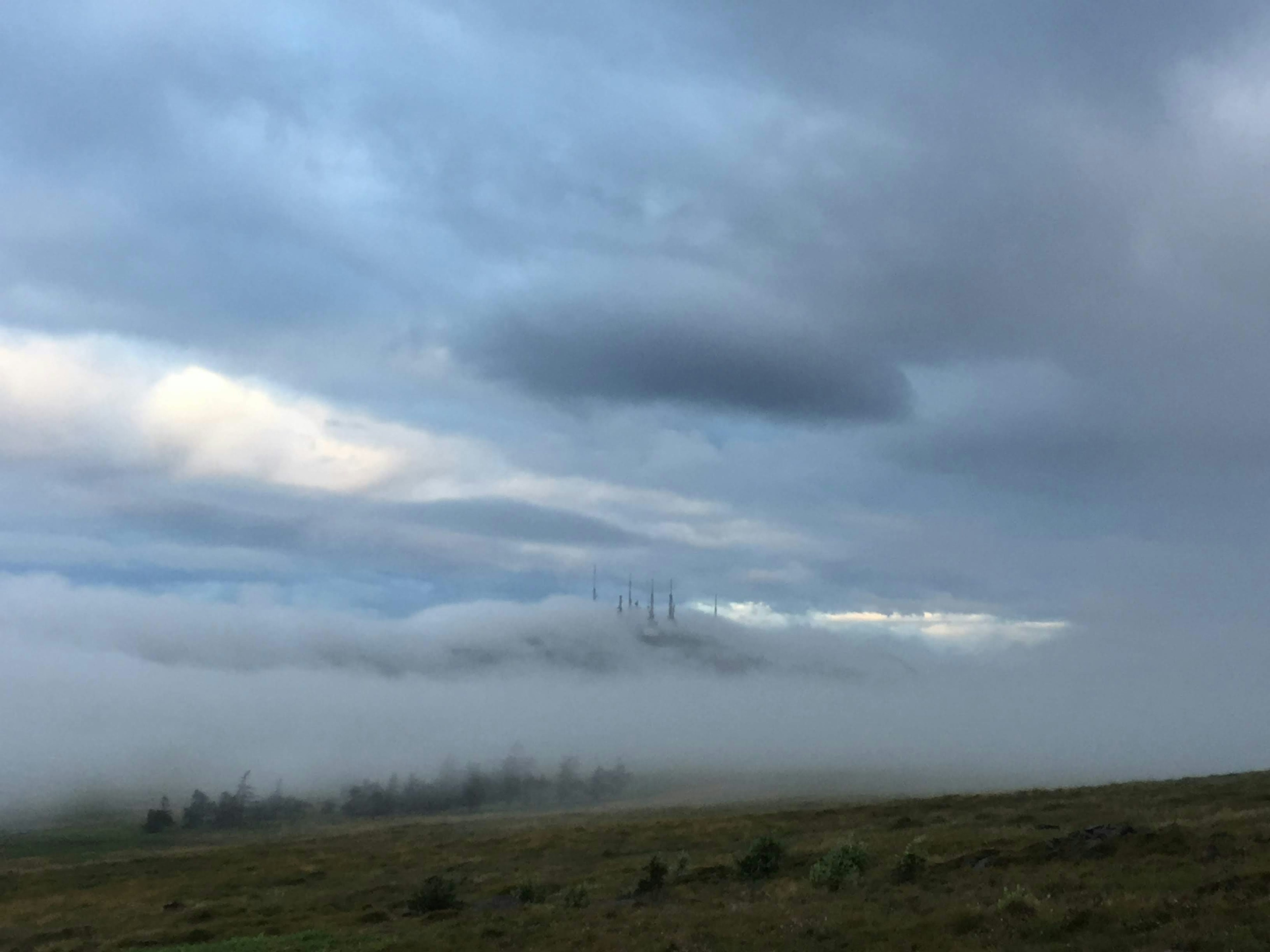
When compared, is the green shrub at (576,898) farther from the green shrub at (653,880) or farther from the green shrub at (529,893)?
the green shrub at (653,880)

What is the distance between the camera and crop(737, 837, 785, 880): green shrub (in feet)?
156

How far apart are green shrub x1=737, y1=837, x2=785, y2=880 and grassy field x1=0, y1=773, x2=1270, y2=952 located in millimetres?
636

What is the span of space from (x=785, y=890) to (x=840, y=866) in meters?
3.79

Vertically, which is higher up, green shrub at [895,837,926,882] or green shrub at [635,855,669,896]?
green shrub at [895,837,926,882]

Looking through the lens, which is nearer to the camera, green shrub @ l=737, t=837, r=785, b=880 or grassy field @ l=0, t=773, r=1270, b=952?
grassy field @ l=0, t=773, r=1270, b=952

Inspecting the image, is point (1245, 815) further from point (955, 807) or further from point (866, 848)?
point (955, 807)

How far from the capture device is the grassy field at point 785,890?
92.8 feet

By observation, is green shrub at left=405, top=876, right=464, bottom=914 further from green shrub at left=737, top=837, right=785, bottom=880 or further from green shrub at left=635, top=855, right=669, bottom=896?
green shrub at left=737, top=837, right=785, bottom=880

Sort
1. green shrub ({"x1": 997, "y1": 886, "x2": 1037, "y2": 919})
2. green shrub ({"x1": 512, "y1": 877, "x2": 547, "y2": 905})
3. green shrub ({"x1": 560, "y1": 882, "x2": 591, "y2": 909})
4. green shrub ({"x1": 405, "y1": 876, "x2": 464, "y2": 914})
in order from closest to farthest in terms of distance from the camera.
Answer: green shrub ({"x1": 997, "y1": 886, "x2": 1037, "y2": 919})
green shrub ({"x1": 560, "y1": 882, "x2": 591, "y2": 909})
green shrub ({"x1": 512, "y1": 877, "x2": 547, "y2": 905})
green shrub ({"x1": 405, "y1": 876, "x2": 464, "y2": 914})

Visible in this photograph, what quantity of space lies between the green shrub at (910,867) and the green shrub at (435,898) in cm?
2322

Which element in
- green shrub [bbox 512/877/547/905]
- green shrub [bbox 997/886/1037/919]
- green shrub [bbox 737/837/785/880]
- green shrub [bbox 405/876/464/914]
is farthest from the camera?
green shrub [bbox 405/876/464/914]

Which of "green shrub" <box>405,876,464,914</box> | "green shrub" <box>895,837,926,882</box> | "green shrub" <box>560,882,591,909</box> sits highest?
"green shrub" <box>895,837,926,882</box>

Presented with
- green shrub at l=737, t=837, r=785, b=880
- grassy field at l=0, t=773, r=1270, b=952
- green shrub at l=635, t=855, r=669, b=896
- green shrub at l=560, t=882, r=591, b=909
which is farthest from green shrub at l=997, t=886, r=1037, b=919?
green shrub at l=560, t=882, r=591, b=909

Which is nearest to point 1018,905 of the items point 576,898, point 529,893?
point 576,898
